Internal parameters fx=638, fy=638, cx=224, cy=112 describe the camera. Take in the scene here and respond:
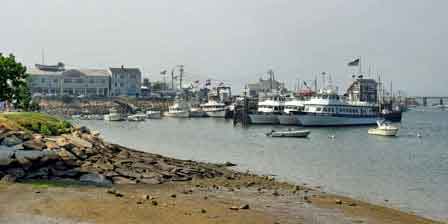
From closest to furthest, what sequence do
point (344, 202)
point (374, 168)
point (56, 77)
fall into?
point (344, 202) < point (374, 168) < point (56, 77)

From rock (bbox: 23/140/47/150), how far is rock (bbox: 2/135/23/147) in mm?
335

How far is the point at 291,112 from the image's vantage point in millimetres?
→ 123375

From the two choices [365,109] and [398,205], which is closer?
[398,205]

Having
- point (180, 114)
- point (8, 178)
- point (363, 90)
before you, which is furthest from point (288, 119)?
point (8, 178)

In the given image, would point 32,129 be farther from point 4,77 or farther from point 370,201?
point 370,201

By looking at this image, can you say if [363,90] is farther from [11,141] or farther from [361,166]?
[11,141]

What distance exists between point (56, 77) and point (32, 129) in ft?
552

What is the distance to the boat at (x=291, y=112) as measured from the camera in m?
123

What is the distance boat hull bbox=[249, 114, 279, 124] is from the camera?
128 metres

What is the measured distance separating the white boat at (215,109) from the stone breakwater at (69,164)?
421 feet

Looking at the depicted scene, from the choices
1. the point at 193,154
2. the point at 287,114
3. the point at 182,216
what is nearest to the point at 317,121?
the point at 287,114

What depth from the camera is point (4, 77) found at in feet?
132

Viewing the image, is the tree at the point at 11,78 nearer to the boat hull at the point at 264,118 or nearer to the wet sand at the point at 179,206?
the wet sand at the point at 179,206

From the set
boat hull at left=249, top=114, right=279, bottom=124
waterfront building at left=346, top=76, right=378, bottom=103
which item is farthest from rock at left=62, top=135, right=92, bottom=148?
waterfront building at left=346, top=76, right=378, bottom=103
